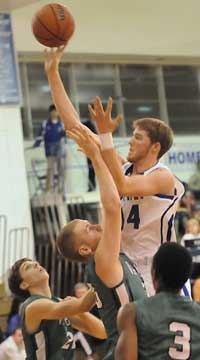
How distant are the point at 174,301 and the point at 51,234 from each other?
29.4 ft

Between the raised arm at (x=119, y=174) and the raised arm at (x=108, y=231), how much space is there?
176 millimetres

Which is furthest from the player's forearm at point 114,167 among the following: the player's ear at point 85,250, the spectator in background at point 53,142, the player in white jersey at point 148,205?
the spectator in background at point 53,142

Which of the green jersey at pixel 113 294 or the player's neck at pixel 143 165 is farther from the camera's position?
the player's neck at pixel 143 165

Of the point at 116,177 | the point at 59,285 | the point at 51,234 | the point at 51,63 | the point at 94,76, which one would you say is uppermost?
the point at 94,76

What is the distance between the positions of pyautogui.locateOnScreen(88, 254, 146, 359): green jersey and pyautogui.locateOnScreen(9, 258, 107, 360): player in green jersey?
13.0 inches

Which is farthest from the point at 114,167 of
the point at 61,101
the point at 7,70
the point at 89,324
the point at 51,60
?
the point at 7,70

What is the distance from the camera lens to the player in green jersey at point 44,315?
3.76 m

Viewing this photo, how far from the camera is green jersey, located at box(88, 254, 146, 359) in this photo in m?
3.28

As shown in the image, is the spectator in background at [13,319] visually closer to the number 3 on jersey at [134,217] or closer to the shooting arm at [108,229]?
the number 3 on jersey at [134,217]

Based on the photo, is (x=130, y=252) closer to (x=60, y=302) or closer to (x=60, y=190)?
(x=60, y=302)

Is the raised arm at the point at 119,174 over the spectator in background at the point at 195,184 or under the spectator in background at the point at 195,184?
over

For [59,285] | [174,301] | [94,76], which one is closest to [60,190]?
[59,285]

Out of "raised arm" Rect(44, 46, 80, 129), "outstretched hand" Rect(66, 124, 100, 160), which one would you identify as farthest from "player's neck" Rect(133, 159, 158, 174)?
"outstretched hand" Rect(66, 124, 100, 160)

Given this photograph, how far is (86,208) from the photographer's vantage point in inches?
497
